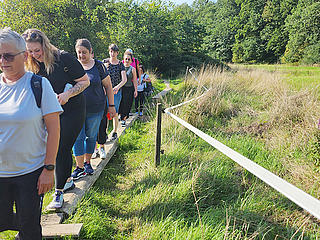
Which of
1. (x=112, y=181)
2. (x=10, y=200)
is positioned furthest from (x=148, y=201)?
(x=10, y=200)

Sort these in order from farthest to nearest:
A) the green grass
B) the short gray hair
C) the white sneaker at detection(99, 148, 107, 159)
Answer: the green grass → the white sneaker at detection(99, 148, 107, 159) → the short gray hair

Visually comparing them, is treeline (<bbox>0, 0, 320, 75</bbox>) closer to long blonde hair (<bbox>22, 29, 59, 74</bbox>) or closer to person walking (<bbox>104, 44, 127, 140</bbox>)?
person walking (<bbox>104, 44, 127, 140</bbox>)

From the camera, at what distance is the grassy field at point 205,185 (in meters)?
2.21

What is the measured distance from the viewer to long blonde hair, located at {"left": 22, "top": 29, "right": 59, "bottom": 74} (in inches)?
75.1

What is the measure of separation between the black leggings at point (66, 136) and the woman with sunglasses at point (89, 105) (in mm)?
459

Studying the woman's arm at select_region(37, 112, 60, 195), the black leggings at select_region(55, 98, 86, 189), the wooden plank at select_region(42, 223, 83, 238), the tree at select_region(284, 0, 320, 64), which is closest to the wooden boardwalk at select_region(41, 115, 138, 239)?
the wooden plank at select_region(42, 223, 83, 238)

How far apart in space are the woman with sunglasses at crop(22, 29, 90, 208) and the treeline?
34.6ft

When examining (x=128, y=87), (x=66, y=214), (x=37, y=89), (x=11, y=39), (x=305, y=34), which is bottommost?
(x=66, y=214)

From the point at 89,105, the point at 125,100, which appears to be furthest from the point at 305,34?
the point at 89,105

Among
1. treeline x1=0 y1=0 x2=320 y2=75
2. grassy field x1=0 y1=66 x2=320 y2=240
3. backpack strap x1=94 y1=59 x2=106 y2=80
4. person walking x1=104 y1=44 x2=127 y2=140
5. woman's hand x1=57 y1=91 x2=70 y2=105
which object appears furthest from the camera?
treeline x1=0 y1=0 x2=320 y2=75

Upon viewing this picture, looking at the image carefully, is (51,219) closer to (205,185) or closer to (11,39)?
(11,39)

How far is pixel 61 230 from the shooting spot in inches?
79.0

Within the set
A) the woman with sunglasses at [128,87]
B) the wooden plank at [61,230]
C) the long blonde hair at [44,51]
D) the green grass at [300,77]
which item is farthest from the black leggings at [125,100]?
the green grass at [300,77]

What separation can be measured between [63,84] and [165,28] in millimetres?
17639
